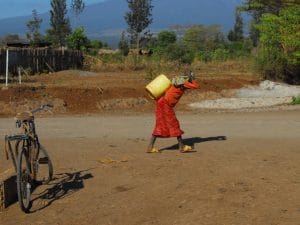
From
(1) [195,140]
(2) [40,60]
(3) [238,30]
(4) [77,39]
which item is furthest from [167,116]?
(3) [238,30]

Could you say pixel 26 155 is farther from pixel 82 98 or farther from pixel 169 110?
pixel 82 98

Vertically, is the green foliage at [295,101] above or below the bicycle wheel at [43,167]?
below

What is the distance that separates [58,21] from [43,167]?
2603 inches

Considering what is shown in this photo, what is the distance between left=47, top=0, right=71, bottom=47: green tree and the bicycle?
6064cm

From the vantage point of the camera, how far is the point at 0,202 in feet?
23.3

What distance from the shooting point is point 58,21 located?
7369 cm

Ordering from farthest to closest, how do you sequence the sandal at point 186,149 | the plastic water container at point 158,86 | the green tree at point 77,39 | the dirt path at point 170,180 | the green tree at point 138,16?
the green tree at point 138,16, the green tree at point 77,39, the sandal at point 186,149, the plastic water container at point 158,86, the dirt path at point 170,180

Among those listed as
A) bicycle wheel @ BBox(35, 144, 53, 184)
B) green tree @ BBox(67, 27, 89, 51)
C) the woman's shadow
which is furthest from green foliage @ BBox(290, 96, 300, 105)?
green tree @ BBox(67, 27, 89, 51)

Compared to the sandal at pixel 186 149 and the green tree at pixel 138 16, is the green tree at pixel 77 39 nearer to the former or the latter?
the green tree at pixel 138 16

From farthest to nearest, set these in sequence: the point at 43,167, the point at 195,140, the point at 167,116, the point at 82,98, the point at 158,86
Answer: the point at 82,98
the point at 195,140
the point at 167,116
the point at 158,86
the point at 43,167

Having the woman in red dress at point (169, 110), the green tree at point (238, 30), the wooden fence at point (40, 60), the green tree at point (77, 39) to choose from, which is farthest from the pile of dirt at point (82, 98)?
the green tree at point (238, 30)

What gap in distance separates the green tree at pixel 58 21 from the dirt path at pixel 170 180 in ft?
185

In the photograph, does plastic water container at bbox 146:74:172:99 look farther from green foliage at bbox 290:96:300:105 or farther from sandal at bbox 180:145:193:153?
green foliage at bbox 290:96:300:105

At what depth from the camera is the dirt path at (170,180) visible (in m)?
6.65
